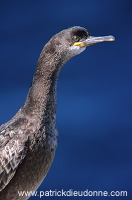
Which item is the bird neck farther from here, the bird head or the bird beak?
the bird beak

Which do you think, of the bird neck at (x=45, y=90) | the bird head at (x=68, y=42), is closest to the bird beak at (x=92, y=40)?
the bird head at (x=68, y=42)

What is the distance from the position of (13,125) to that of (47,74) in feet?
1.05

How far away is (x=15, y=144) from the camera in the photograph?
86.7 inches

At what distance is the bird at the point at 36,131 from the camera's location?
2.21 metres

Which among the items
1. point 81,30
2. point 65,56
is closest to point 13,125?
point 65,56

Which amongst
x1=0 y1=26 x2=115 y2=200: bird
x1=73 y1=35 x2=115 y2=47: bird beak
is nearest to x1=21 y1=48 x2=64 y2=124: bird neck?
x1=0 y1=26 x2=115 y2=200: bird

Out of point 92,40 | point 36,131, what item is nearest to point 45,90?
point 36,131

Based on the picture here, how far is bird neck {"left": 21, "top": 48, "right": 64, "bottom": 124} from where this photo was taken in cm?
226

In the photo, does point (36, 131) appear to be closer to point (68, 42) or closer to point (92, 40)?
point (68, 42)

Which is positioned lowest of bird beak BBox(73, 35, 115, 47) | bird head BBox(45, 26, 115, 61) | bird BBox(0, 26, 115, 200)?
bird BBox(0, 26, 115, 200)

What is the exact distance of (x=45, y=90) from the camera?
2.28 meters

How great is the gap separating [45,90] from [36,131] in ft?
0.74

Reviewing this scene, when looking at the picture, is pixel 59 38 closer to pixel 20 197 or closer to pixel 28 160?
pixel 28 160

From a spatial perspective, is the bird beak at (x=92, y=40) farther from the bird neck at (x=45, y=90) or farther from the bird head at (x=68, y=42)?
the bird neck at (x=45, y=90)
